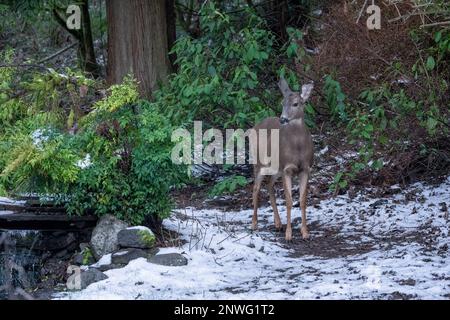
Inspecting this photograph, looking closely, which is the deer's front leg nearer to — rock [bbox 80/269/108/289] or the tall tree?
rock [bbox 80/269/108/289]

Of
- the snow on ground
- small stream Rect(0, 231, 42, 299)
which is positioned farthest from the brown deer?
small stream Rect(0, 231, 42, 299)

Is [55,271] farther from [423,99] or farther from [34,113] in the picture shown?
[423,99]

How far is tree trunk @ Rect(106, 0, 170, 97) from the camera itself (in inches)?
564

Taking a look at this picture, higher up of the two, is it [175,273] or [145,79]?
[145,79]

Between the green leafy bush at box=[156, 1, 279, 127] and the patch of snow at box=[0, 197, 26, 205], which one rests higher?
the green leafy bush at box=[156, 1, 279, 127]

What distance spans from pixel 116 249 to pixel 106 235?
237 millimetres

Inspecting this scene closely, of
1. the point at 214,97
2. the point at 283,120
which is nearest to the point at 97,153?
the point at 283,120

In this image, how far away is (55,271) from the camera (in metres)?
9.77

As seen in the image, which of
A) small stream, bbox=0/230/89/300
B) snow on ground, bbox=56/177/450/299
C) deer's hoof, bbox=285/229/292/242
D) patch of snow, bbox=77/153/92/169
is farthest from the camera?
deer's hoof, bbox=285/229/292/242

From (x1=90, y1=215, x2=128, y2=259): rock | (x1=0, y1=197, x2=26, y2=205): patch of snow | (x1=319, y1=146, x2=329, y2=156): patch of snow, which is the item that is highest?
(x1=319, y1=146, x2=329, y2=156): patch of snow

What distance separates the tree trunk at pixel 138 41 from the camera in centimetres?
1434

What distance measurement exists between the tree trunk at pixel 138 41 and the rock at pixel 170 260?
17.8 ft

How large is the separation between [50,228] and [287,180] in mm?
2865

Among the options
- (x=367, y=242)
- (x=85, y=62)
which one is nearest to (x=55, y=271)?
(x=367, y=242)
